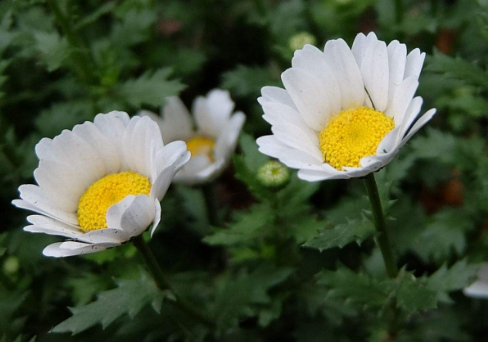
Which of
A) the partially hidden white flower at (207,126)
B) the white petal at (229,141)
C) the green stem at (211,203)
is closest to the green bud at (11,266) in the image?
the partially hidden white flower at (207,126)

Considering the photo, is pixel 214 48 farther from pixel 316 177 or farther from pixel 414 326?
pixel 316 177

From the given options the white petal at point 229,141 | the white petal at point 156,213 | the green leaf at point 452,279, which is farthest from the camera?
the white petal at point 229,141

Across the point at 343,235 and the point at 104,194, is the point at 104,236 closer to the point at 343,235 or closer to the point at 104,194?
the point at 104,194

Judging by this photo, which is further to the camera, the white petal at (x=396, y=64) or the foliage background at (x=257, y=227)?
the foliage background at (x=257, y=227)

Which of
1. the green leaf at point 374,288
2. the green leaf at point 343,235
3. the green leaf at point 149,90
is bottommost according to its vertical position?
the green leaf at point 374,288

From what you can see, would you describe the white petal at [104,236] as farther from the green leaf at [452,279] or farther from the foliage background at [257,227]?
the green leaf at [452,279]

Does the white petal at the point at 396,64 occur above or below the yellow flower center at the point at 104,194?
above

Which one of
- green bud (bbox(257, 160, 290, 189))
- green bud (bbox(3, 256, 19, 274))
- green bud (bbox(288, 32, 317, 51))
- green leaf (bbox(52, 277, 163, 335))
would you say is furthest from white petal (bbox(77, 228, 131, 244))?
green bud (bbox(288, 32, 317, 51))

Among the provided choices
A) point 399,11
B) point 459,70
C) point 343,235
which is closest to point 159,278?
point 343,235
